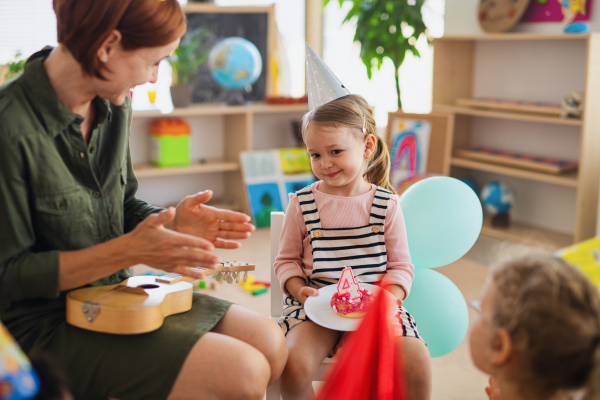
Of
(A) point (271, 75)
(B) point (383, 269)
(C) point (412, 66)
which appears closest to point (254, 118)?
(A) point (271, 75)

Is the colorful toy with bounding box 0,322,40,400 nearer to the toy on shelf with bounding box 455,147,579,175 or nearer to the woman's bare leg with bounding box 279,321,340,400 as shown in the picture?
the woman's bare leg with bounding box 279,321,340,400

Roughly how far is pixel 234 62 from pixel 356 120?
2.38 metres

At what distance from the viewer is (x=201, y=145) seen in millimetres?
4246

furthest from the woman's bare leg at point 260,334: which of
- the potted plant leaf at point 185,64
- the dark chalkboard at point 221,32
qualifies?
the dark chalkboard at point 221,32

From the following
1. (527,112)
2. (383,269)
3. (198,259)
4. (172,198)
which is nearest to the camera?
(198,259)

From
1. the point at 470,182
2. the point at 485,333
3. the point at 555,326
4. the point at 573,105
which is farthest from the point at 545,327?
the point at 470,182

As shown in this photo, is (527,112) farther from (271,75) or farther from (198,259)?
(198,259)

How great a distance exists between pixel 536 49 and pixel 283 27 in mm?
1919

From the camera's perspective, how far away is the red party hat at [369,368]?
104 centimetres

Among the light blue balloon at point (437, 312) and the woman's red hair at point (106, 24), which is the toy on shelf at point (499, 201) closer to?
the light blue balloon at point (437, 312)

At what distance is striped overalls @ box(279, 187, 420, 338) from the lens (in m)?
1.62

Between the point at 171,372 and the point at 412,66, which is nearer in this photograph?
the point at 171,372

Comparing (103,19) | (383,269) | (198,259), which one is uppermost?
(103,19)

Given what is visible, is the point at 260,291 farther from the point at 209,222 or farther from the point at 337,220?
the point at 209,222
